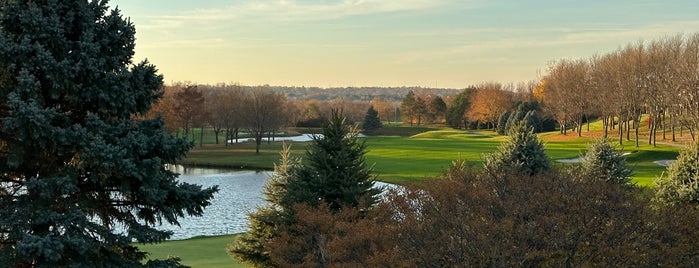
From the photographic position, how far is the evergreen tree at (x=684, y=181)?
19062mm

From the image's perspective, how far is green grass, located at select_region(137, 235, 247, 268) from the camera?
2254 cm

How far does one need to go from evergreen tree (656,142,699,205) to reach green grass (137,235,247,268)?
1467cm

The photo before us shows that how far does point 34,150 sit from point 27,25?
85.3 inches

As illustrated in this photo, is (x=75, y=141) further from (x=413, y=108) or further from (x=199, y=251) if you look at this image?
(x=413, y=108)

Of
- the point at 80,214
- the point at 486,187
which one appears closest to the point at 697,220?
the point at 486,187

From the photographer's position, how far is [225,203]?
4072cm

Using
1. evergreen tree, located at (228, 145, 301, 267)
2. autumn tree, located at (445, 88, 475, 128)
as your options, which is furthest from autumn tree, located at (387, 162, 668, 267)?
autumn tree, located at (445, 88, 475, 128)

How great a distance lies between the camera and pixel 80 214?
34.0 feet

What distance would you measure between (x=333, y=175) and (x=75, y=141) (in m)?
9.38

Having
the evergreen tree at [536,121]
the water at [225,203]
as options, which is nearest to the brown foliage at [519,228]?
the water at [225,203]

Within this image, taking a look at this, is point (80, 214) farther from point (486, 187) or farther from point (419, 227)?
point (486, 187)

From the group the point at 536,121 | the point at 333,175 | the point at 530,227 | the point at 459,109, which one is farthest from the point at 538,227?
the point at 459,109

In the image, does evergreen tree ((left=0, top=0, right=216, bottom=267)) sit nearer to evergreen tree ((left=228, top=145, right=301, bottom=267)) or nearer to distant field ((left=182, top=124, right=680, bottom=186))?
evergreen tree ((left=228, top=145, right=301, bottom=267))

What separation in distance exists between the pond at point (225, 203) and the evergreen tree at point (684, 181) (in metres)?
14.3
